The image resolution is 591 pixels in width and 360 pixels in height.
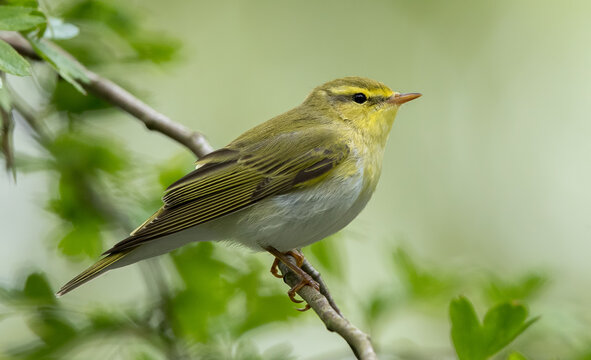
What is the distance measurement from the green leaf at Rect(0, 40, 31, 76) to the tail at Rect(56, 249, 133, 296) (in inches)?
38.1

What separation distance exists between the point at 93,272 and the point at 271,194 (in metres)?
0.85

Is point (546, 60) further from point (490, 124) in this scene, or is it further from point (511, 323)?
point (511, 323)

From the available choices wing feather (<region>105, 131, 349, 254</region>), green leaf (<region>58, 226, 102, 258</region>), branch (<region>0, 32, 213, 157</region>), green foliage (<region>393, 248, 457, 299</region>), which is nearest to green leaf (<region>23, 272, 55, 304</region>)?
green leaf (<region>58, 226, 102, 258</region>)

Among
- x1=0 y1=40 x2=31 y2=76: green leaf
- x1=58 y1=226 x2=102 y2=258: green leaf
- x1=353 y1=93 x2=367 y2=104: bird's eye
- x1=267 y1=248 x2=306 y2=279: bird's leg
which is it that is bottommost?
x1=267 y1=248 x2=306 y2=279: bird's leg

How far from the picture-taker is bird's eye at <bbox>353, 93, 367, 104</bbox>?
3600 mm

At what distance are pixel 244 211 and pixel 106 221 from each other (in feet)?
2.16

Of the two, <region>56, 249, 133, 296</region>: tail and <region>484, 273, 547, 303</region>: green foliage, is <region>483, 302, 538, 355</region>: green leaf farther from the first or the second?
<region>56, 249, 133, 296</region>: tail

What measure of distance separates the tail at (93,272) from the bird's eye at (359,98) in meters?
1.51

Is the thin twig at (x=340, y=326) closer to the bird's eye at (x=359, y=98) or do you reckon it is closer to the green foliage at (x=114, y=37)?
the bird's eye at (x=359, y=98)

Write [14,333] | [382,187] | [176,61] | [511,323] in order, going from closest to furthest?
[511,323] → [176,61] → [14,333] → [382,187]

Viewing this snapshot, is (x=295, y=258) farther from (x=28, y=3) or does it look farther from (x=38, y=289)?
(x=28, y=3)

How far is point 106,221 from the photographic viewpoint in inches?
124

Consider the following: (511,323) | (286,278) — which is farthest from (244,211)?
(511,323)

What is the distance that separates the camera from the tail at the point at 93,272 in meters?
2.61
